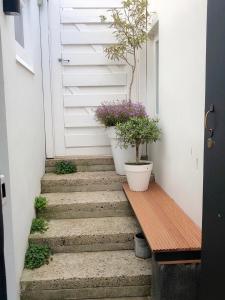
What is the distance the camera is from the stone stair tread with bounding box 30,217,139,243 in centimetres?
283

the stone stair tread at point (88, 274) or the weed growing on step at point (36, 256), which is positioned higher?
the weed growing on step at point (36, 256)

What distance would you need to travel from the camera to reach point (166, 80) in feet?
10.5

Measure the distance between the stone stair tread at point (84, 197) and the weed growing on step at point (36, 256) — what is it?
1.77 feet

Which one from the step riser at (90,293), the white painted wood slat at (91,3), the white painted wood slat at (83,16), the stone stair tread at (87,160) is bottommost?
the step riser at (90,293)

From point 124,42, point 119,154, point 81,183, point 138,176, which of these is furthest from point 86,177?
point 124,42

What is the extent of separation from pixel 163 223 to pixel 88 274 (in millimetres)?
674

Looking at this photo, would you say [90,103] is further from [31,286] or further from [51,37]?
[31,286]

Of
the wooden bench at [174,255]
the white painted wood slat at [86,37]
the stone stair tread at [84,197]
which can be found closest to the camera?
the wooden bench at [174,255]

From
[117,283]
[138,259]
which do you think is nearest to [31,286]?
[117,283]

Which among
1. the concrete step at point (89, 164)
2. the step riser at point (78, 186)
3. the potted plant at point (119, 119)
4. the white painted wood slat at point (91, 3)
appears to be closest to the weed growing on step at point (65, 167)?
the concrete step at point (89, 164)

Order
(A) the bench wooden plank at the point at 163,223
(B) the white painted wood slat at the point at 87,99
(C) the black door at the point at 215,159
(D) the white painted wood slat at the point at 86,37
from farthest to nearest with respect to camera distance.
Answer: (B) the white painted wood slat at the point at 87,99 < (D) the white painted wood slat at the point at 86,37 < (A) the bench wooden plank at the point at 163,223 < (C) the black door at the point at 215,159

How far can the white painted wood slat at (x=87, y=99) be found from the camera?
4117 mm

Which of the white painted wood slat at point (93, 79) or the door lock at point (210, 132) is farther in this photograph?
the white painted wood slat at point (93, 79)

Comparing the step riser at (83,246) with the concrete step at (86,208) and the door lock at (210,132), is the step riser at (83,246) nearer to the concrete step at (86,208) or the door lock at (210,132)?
the concrete step at (86,208)
